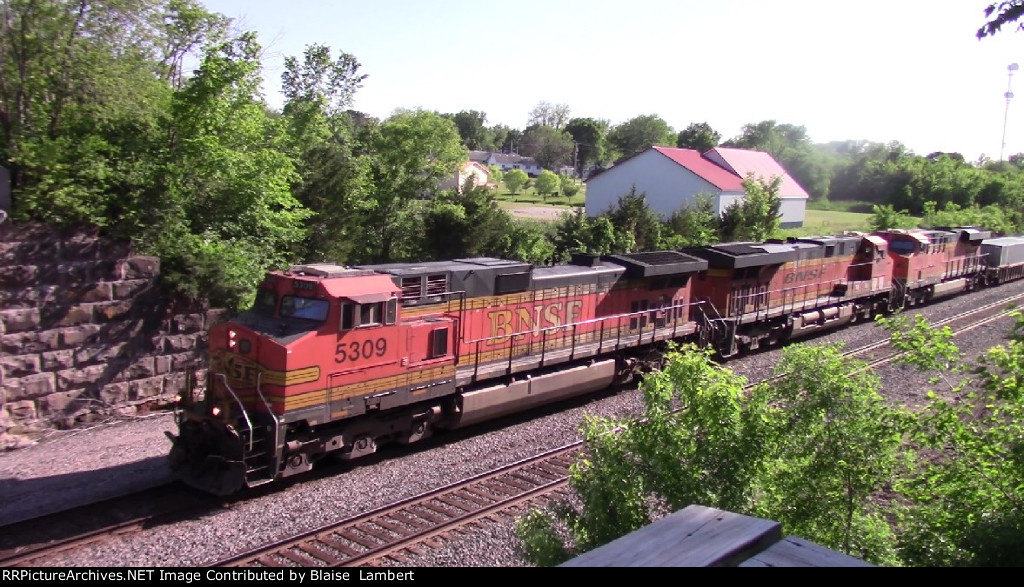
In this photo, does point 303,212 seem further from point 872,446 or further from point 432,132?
point 872,446

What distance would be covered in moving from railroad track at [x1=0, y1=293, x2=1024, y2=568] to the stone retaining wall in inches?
114

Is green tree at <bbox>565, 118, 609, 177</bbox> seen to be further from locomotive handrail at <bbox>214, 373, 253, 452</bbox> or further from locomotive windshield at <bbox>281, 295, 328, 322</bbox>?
locomotive handrail at <bbox>214, 373, 253, 452</bbox>

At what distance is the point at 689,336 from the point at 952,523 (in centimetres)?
1353

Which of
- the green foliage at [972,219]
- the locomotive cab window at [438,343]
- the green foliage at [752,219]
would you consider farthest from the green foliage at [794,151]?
the locomotive cab window at [438,343]

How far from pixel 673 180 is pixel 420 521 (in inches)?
1455

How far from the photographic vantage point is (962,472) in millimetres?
4828

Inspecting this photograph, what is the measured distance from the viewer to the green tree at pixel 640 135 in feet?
328

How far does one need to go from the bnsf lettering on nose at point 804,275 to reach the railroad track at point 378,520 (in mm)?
11713

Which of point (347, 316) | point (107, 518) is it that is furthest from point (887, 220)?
point (107, 518)

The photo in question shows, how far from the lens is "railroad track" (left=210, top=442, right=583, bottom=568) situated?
8.62 meters

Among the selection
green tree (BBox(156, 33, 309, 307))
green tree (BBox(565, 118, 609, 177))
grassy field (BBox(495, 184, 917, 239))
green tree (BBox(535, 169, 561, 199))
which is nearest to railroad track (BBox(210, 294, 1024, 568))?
green tree (BBox(156, 33, 309, 307))

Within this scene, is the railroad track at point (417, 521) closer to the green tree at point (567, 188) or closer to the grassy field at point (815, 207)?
the grassy field at point (815, 207)

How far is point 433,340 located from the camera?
12.1 meters

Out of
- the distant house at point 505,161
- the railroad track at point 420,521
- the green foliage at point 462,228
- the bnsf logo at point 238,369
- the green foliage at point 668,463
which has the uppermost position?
the distant house at point 505,161
